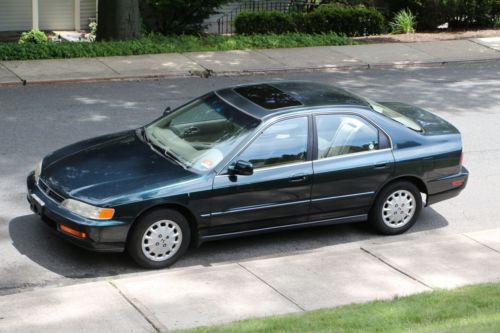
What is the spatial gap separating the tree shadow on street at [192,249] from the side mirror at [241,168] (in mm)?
938

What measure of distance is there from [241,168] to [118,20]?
11.9 meters

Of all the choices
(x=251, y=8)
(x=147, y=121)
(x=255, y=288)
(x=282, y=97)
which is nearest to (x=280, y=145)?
(x=282, y=97)

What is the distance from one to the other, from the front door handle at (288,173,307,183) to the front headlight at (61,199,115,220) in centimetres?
182

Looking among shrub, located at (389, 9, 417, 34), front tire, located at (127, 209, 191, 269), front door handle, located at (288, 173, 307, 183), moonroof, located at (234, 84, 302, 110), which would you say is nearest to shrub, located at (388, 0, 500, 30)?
shrub, located at (389, 9, 417, 34)

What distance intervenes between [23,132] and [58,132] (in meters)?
0.47

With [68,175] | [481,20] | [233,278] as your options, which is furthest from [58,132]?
[481,20]

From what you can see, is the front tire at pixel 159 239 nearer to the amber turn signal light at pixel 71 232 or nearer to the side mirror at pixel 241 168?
the amber turn signal light at pixel 71 232

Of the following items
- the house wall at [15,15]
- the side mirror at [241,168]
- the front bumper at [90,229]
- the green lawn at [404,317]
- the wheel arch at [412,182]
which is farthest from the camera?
A: the house wall at [15,15]

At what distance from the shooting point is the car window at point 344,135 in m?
9.46

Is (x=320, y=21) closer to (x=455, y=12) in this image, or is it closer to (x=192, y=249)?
(x=455, y=12)

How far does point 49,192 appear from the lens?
888 cm

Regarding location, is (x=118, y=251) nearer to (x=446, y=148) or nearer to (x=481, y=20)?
(x=446, y=148)

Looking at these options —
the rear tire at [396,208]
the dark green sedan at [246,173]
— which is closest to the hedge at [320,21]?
the dark green sedan at [246,173]

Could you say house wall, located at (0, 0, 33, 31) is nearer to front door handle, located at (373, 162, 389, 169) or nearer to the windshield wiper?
the windshield wiper
